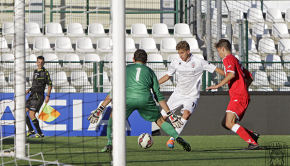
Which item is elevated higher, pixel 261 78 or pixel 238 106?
pixel 261 78

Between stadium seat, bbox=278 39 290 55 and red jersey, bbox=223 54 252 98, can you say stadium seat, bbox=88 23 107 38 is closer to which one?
stadium seat, bbox=278 39 290 55

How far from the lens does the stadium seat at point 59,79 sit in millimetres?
11245

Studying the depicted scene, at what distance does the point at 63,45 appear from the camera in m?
14.2

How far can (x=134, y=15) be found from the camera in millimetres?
17672

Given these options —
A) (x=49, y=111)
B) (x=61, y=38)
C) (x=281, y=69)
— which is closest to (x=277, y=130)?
(x=281, y=69)

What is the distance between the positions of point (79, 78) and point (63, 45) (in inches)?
128

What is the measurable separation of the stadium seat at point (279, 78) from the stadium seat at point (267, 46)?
3.73 m

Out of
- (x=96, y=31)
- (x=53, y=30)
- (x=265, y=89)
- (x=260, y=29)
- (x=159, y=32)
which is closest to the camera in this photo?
(x=265, y=89)

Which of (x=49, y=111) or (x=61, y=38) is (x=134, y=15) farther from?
(x=49, y=111)

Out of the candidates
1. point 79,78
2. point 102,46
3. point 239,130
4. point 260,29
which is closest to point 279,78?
point 239,130

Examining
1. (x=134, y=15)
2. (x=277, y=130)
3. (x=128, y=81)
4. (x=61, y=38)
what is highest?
(x=134, y=15)

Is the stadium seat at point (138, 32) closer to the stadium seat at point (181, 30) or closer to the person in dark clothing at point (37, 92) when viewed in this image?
the stadium seat at point (181, 30)

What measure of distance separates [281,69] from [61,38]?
284 inches

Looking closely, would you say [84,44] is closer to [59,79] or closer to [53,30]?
[53,30]
